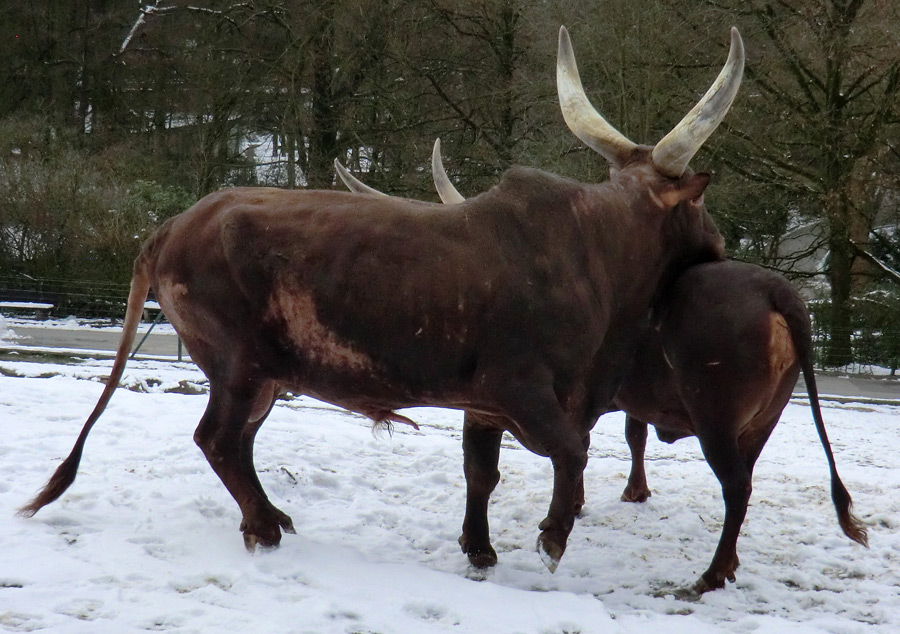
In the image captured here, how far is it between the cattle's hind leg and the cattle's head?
87.0 inches

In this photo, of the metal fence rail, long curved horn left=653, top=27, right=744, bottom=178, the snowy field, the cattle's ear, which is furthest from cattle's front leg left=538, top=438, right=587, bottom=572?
the metal fence rail

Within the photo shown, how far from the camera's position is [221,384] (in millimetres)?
4512

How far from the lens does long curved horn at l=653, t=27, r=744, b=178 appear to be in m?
4.47

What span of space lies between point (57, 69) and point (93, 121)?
1896mm

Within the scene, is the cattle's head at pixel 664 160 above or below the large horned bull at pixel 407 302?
above

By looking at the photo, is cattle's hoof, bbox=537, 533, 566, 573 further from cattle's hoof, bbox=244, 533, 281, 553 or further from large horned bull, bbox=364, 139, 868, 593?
cattle's hoof, bbox=244, 533, 281, 553

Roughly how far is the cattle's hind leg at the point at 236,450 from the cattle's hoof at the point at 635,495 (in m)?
2.58

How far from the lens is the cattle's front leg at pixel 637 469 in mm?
Result: 6133

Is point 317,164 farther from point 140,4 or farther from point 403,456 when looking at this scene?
point 403,456

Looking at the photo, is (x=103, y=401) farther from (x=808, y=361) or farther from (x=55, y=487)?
(x=808, y=361)

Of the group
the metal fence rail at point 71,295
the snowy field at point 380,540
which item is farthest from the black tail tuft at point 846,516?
the metal fence rail at point 71,295

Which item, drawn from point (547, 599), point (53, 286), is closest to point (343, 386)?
point (547, 599)

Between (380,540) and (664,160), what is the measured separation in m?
2.49

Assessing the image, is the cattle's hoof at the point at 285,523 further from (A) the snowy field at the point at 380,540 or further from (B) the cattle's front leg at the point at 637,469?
(B) the cattle's front leg at the point at 637,469
